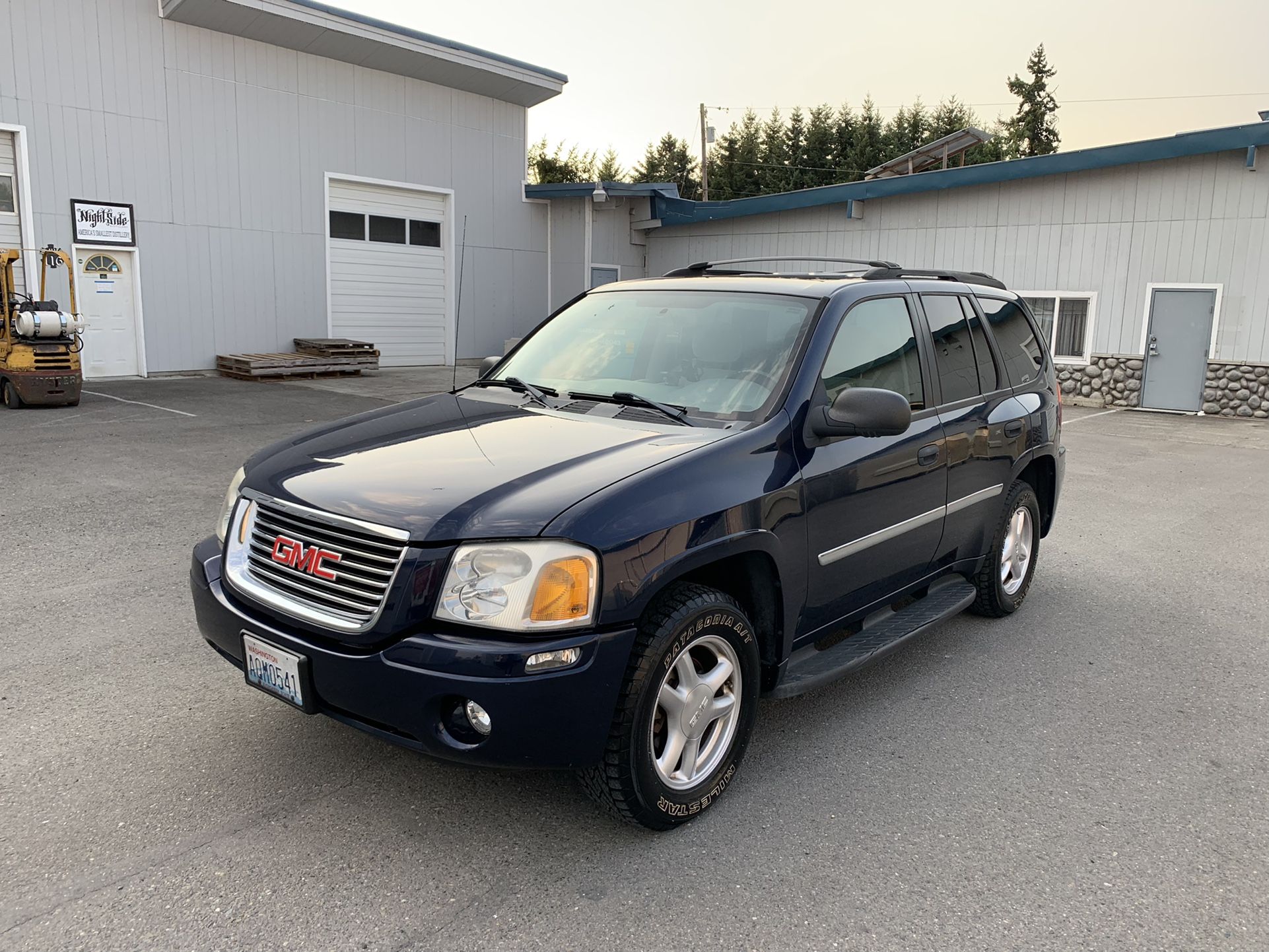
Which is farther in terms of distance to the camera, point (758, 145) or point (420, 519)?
point (758, 145)

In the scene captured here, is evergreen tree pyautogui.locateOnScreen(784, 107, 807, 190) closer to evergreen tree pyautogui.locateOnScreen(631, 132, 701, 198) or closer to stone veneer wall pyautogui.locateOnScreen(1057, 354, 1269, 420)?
evergreen tree pyautogui.locateOnScreen(631, 132, 701, 198)

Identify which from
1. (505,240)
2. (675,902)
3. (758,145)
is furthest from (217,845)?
(758,145)

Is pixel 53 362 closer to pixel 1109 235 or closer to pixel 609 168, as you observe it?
pixel 1109 235

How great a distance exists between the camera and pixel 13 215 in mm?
15492

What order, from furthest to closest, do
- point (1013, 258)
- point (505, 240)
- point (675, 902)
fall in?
point (505, 240) → point (1013, 258) → point (675, 902)

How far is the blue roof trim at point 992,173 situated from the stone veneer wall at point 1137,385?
11.5ft

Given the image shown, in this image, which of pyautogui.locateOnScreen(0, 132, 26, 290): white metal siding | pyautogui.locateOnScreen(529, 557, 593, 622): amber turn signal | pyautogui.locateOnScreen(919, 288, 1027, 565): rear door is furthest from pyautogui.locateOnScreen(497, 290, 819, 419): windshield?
pyautogui.locateOnScreen(0, 132, 26, 290): white metal siding

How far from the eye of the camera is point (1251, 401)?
15945mm

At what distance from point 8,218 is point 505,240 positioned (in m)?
10.3

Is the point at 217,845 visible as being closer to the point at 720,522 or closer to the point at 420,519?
the point at 420,519

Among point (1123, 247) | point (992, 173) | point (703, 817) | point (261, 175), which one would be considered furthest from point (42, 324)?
point (1123, 247)

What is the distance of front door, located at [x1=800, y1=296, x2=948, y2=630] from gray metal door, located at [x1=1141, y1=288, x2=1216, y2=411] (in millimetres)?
14678

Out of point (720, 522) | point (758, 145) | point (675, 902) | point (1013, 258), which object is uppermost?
point (758, 145)

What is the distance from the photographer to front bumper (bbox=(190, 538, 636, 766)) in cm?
260
